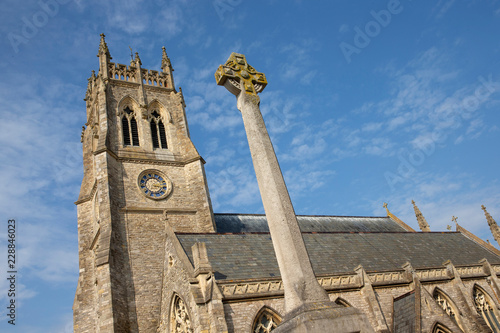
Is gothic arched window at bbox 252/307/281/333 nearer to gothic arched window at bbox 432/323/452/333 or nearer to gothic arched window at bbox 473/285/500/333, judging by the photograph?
gothic arched window at bbox 432/323/452/333

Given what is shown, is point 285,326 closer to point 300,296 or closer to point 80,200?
point 300,296

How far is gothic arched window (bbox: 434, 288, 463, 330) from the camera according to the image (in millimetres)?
18158

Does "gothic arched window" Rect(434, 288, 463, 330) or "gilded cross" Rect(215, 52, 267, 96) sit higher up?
"gilded cross" Rect(215, 52, 267, 96)

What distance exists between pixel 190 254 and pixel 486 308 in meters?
14.9

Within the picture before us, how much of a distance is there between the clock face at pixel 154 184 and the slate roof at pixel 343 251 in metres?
6.34

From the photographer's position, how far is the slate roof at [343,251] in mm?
17047

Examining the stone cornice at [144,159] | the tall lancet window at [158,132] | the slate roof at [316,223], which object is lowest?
the slate roof at [316,223]

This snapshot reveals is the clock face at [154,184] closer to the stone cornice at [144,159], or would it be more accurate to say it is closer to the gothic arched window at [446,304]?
the stone cornice at [144,159]

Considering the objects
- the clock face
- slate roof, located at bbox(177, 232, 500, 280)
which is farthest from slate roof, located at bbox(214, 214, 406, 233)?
slate roof, located at bbox(177, 232, 500, 280)

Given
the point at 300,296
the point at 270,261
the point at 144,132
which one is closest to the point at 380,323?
the point at 270,261

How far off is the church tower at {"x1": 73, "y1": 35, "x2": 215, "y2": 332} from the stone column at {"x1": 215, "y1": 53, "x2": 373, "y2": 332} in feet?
39.9

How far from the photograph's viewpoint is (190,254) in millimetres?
16906

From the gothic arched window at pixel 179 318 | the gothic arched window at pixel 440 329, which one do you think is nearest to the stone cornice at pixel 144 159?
the gothic arched window at pixel 179 318

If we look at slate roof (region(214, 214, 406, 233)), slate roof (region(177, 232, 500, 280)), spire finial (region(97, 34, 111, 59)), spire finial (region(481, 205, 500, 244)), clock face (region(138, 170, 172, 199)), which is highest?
spire finial (region(97, 34, 111, 59))
